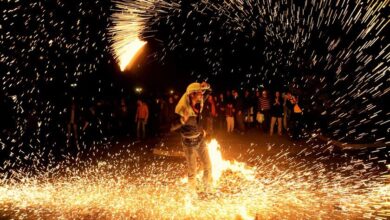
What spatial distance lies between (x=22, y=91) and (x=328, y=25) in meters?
12.7

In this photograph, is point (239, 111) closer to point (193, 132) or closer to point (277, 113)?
point (277, 113)

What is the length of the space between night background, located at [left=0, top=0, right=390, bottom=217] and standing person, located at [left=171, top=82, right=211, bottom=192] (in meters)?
2.30

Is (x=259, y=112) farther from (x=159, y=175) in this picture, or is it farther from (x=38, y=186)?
(x=38, y=186)

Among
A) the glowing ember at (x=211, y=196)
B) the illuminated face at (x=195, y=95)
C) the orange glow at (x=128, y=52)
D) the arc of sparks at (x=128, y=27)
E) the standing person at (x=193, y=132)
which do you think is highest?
the arc of sparks at (x=128, y=27)

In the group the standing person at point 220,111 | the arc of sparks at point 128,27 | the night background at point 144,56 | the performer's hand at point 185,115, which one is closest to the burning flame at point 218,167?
the performer's hand at point 185,115

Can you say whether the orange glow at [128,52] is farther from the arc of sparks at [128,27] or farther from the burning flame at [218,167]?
the burning flame at [218,167]

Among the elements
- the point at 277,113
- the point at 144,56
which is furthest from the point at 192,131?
the point at 144,56

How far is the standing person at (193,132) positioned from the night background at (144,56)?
2.30 meters

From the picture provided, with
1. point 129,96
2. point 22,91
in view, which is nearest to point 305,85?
point 129,96

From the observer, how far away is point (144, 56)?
75.9 ft

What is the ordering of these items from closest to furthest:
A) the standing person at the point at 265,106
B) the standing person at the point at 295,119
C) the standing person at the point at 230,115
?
the standing person at the point at 295,119
the standing person at the point at 265,106
the standing person at the point at 230,115

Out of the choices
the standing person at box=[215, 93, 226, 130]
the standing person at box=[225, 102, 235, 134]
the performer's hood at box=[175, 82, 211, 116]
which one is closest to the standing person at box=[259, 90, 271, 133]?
the standing person at box=[225, 102, 235, 134]

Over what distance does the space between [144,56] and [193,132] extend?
1737 cm

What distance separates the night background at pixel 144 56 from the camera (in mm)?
10219
